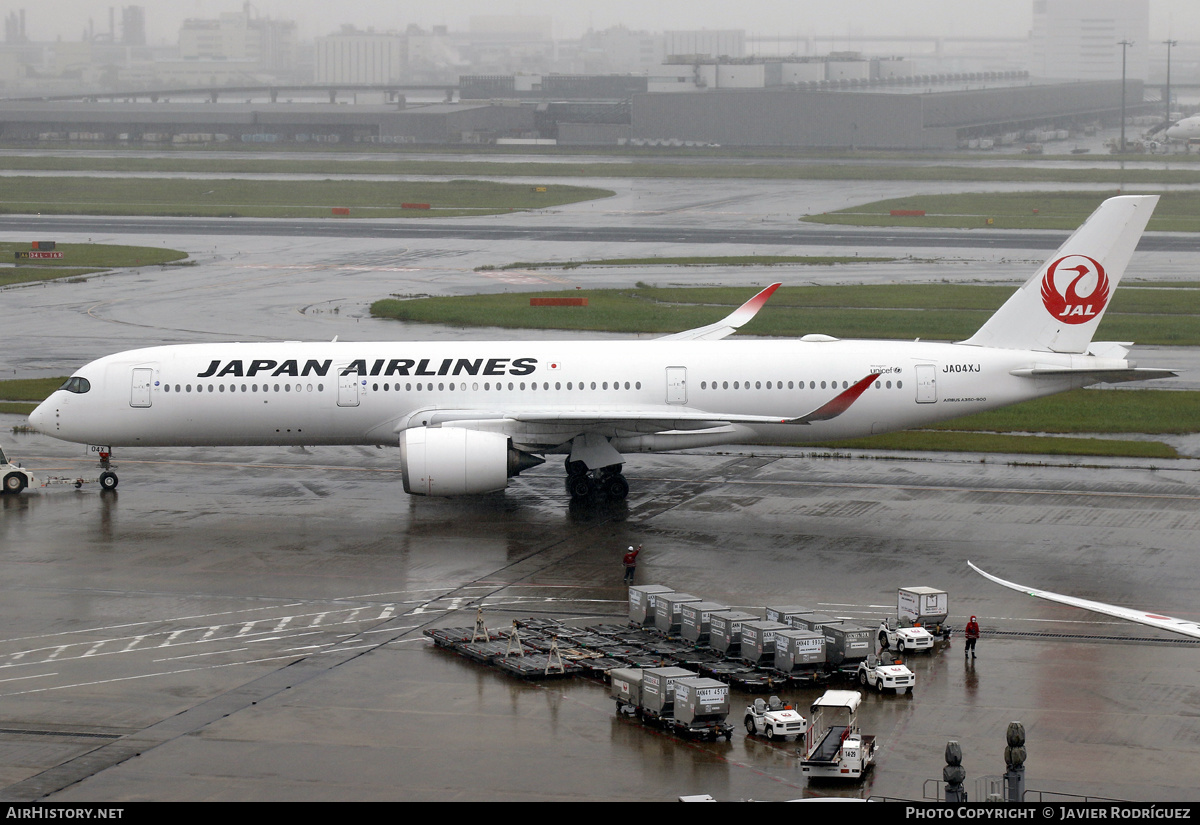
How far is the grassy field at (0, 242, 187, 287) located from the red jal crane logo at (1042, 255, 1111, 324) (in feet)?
224

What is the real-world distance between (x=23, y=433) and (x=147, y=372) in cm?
1268

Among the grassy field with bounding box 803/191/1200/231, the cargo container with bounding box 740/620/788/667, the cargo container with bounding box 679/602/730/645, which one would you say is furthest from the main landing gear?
the grassy field with bounding box 803/191/1200/231

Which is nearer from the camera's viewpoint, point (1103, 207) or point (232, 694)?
point (232, 694)

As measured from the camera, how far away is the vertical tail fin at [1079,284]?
4331cm

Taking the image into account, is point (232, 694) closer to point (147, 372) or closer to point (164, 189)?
point (147, 372)

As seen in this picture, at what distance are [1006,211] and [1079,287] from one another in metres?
85.0

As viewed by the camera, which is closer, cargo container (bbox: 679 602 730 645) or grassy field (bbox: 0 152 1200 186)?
cargo container (bbox: 679 602 730 645)

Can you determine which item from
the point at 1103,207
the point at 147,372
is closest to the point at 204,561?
the point at 147,372

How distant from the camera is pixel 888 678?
26781 mm

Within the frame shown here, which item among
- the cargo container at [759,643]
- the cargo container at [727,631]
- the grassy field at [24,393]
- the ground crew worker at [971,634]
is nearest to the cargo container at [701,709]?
the cargo container at [759,643]

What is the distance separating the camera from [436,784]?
74.4 feet

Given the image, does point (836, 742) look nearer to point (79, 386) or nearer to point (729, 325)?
point (729, 325)

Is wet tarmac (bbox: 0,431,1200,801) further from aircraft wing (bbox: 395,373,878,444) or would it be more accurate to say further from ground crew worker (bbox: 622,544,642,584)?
aircraft wing (bbox: 395,373,878,444)

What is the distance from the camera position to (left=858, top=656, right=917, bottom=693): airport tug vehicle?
26.8 meters
